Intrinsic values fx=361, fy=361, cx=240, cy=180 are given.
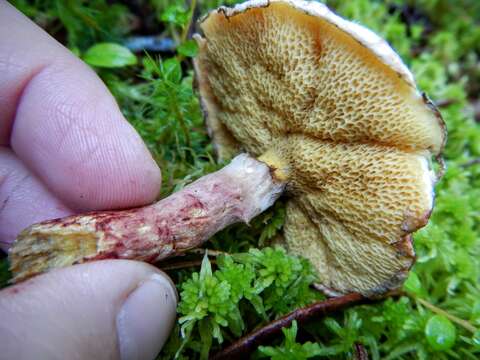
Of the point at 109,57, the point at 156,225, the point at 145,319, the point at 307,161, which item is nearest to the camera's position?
the point at 145,319

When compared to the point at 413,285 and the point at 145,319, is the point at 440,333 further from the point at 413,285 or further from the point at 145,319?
the point at 145,319

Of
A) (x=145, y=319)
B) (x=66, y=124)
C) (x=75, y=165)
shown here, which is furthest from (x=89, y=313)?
(x=66, y=124)

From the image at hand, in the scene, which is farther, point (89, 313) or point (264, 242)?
point (264, 242)

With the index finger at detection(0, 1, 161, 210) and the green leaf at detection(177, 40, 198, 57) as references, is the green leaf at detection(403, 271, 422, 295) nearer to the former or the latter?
the index finger at detection(0, 1, 161, 210)

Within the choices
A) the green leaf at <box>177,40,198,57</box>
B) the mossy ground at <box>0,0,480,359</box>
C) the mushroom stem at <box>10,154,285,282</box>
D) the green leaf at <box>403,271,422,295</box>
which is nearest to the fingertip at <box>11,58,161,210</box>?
the mushroom stem at <box>10,154,285,282</box>

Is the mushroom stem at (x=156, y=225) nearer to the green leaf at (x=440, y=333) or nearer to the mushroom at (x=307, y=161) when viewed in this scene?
the mushroom at (x=307, y=161)

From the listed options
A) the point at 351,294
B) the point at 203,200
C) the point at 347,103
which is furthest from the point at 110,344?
the point at 347,103
